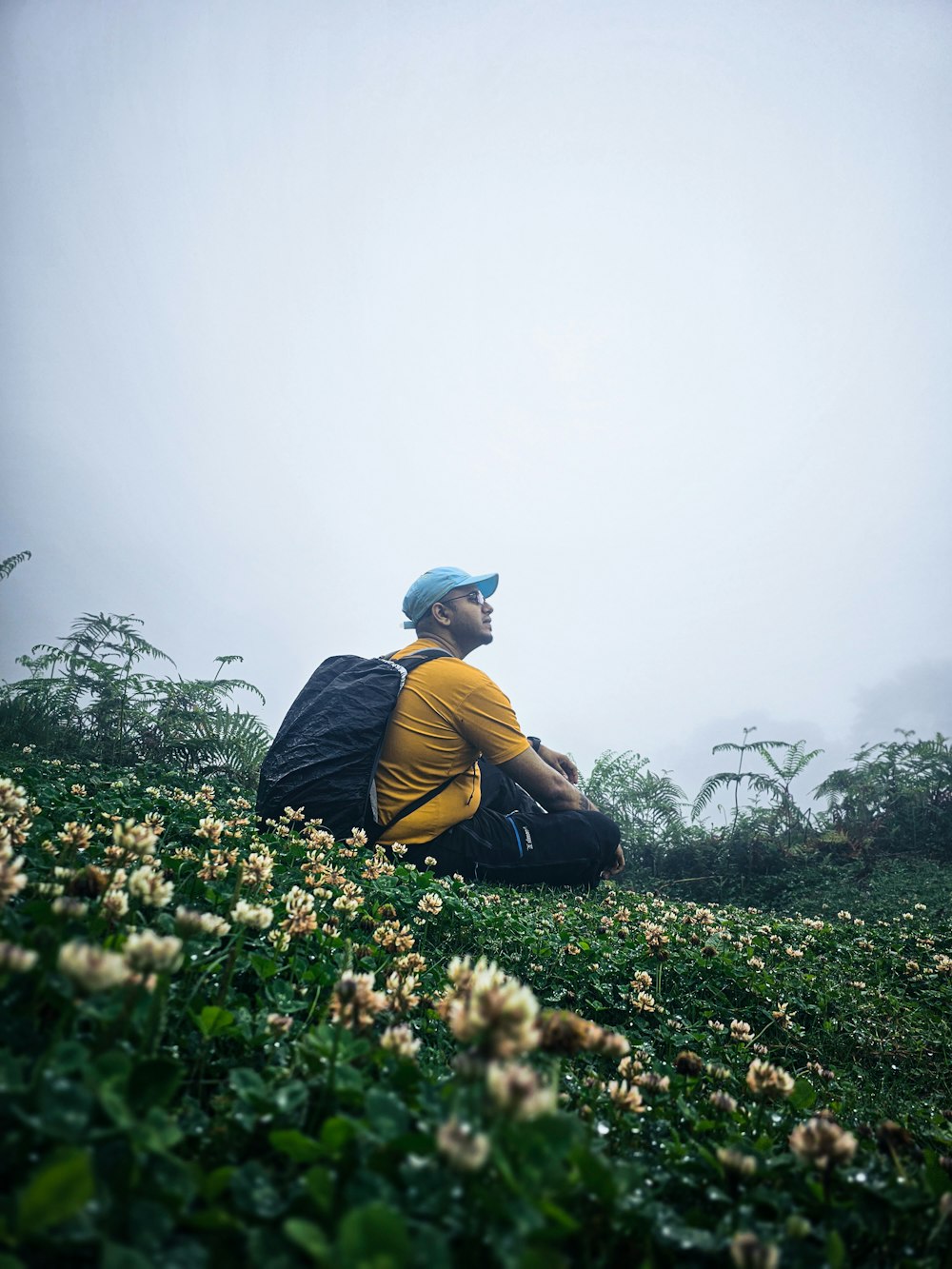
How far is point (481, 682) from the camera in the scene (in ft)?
19.9

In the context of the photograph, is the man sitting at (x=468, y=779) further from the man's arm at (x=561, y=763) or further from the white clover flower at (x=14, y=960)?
the white clover flower at (x=14, y=960)

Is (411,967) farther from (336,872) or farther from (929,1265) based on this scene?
(929,1265)

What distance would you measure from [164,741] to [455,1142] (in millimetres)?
10425

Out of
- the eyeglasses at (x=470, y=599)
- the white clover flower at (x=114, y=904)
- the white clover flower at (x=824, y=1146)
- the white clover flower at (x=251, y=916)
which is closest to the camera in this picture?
the white clover flower at (x=824, y=1146)

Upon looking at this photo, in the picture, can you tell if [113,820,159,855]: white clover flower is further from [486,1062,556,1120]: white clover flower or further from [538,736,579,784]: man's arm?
[538,736,579,784]: man's arm

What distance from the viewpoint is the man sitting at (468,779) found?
5832 mm

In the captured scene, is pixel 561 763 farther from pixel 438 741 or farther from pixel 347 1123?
pixel 347 1123

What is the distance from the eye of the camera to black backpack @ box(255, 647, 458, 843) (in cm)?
541

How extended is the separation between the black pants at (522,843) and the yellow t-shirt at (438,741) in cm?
37

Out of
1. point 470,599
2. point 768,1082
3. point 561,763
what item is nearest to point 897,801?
point 561,763

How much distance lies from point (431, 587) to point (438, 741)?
7.77 ft

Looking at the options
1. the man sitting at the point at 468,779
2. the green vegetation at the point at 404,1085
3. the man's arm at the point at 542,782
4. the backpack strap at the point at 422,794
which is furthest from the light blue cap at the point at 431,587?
the green vegetation at the point at 404,1085

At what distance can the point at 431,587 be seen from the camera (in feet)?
25.3

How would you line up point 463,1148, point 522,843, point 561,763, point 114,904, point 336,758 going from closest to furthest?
point 463,1148 → point 114,904 → point 336,758 → point 522,843 → point 561,763
